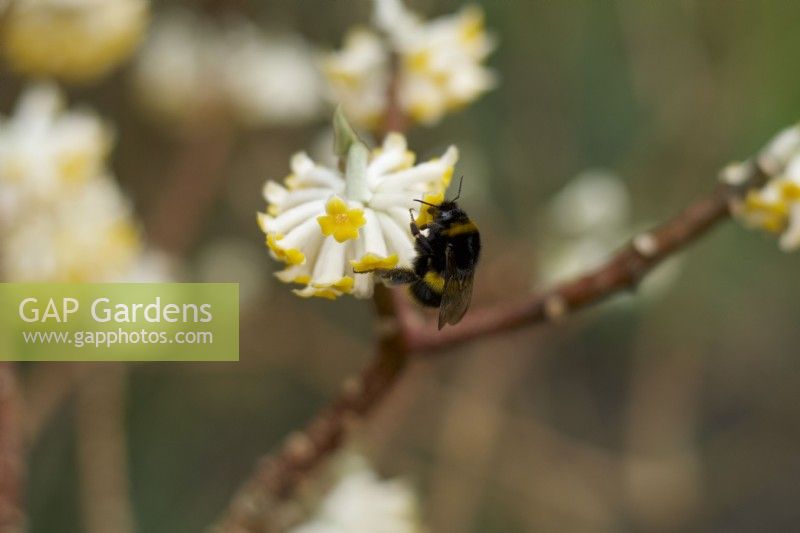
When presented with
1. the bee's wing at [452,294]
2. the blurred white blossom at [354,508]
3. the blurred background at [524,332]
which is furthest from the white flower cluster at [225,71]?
the bee's wing at [452,294]

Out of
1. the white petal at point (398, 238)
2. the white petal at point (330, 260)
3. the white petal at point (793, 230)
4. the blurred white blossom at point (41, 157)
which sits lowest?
the white petal at point (330, 260)

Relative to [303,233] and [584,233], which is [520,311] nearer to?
[303,233]

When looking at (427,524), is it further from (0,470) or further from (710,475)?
(0,470)

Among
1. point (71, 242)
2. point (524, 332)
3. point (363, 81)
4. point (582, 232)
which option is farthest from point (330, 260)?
point (524, 332)

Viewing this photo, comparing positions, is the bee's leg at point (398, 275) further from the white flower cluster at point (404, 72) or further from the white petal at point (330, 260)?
the white flower cluster at point (404, 72)

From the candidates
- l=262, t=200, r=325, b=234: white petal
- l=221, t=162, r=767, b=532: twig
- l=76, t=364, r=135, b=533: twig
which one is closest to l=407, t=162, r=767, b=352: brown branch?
l=221, t=162, r=767, b=532: twig

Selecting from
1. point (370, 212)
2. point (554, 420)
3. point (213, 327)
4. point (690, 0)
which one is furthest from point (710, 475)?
point (370, 212)
